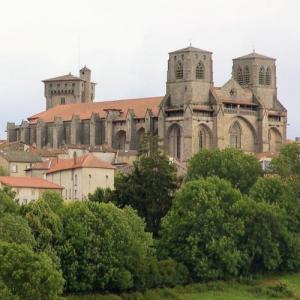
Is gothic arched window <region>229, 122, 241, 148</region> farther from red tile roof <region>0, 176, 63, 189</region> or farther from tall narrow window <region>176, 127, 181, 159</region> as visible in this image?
red tile roof <region>0, 176, 63, 189</region>

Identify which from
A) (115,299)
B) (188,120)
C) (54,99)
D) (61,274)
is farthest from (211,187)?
(54,99)

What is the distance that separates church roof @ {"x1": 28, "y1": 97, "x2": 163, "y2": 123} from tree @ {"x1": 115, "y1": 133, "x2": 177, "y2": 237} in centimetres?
4841

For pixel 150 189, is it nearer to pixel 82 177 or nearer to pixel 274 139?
pixel 82 177

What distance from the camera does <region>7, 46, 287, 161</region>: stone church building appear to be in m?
146

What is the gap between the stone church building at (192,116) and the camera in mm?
145750

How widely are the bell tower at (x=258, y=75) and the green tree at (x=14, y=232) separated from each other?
75.4 m

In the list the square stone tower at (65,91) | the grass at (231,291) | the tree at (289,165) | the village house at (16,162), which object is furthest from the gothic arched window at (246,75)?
the grass at (231,291)

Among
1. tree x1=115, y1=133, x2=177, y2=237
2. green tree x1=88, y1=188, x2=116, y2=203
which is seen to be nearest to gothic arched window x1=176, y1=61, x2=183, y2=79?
tree x1=115, y1=133, x2=177, y2=237

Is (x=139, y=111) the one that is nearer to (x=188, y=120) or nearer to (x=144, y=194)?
(x=188, y=120)

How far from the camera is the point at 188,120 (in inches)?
5684

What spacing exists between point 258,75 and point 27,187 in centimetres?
5078

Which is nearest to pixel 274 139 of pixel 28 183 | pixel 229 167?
pixel 229 167

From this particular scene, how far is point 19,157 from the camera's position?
431 ft

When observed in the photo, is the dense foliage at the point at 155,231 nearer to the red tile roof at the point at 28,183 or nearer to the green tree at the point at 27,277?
the green tree at the point at 27,277
